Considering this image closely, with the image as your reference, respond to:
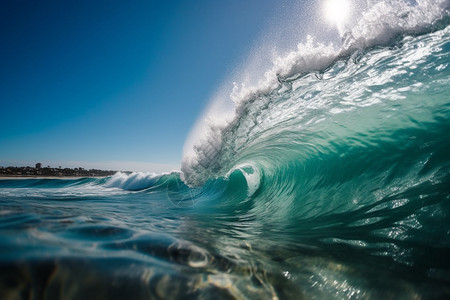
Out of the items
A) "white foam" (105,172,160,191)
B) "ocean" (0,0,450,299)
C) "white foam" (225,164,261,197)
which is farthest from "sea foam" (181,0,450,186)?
"white foam" (105,172,160,191)

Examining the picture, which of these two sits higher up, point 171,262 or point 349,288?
point 171,262

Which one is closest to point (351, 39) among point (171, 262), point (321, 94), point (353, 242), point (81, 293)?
point (321, 94)

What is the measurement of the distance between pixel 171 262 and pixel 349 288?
3.83ft

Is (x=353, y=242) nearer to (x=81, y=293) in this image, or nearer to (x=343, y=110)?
(x=81, y=293)

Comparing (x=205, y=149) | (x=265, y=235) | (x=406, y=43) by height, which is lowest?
(x=265, y=235)

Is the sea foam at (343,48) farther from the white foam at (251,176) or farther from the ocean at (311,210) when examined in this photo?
the white foam at (251,176)

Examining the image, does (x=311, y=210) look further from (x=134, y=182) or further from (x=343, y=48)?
(x=134, y=182)

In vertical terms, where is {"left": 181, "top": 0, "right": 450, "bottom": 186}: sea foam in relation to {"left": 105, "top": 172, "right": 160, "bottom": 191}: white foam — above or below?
above

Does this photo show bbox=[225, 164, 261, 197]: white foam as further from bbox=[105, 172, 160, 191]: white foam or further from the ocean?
bbox=[105, 172, 160, 191]: white foam

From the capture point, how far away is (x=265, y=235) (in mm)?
2691

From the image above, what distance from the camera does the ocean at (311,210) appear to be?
134 cm

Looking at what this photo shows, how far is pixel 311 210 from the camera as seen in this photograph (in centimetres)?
390

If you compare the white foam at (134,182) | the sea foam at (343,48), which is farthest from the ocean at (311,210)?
the white foam at (134,182)

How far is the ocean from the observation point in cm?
134
